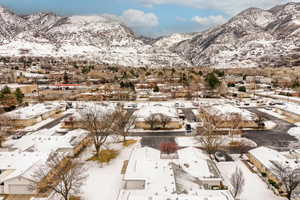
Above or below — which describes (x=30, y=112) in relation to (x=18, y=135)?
above

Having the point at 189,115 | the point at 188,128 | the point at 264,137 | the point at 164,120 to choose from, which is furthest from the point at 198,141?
the point at 189,115

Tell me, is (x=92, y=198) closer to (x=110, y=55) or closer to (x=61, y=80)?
(x=61, y=80)

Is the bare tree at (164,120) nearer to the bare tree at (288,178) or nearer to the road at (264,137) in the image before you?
the road at (264,137)

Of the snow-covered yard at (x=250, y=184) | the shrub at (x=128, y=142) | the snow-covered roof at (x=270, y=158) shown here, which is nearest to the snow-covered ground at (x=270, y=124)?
the snow-covered roof at (x=270, y=158)

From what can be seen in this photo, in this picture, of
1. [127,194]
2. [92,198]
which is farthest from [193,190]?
[92,198]

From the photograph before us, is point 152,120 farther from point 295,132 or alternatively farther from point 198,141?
point 295,132

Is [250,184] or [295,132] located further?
[295,132]
